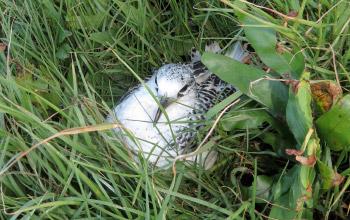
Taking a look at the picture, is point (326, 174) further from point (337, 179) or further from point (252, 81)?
point (252, 81)

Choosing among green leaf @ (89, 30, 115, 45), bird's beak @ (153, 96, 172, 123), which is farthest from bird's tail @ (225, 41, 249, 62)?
green leaf @ (89, 30, 115, 45)

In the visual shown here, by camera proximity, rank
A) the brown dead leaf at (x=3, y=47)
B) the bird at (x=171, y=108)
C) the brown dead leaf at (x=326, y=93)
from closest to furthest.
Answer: the brown dead leaf at (x=326, y=93) → the bird at (x=171, y=108) → the brown dead leaf at (x=3, y=47)

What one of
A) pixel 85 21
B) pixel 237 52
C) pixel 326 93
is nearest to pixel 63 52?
pixel 85 21

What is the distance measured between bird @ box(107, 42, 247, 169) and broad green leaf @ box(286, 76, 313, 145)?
1.03ft

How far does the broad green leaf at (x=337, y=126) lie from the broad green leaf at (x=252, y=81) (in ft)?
0.52

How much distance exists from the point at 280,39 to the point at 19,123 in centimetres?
86

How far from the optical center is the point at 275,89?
6.03ft

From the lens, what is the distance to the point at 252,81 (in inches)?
72.2

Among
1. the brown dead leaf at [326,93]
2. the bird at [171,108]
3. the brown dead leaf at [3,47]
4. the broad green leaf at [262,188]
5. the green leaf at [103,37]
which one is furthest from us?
the green leaf at [103,37]

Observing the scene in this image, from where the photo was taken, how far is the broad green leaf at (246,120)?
1.87m

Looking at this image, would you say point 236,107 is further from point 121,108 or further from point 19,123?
point 19,123

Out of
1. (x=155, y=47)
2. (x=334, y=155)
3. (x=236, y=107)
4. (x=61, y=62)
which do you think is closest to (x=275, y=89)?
(x=236, y=107)

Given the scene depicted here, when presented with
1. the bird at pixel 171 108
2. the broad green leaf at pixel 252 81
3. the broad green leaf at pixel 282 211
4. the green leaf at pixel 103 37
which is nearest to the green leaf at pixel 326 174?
the broad green leaf at pixel 282 211

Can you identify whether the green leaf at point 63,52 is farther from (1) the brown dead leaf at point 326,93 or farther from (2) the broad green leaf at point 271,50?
(1) the brown dead leaf at point 326,93
